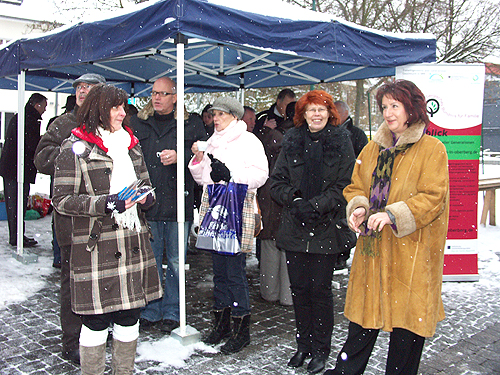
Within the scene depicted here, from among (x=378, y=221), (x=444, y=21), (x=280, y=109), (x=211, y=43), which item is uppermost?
(x=444, y=21)

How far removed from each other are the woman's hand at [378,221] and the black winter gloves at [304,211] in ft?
1.92

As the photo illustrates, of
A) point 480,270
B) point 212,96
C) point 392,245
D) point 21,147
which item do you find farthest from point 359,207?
point 212,96

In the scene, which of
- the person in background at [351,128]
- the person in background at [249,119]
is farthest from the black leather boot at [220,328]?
the person in background at [249,119]

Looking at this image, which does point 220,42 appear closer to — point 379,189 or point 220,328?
point 379,189

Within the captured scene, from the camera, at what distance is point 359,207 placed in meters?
3.06

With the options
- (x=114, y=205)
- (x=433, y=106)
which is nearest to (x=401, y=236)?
(x=114, y=205)

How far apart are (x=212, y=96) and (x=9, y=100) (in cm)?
891

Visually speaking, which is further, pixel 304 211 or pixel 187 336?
pixel 187 336

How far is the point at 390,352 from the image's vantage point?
2951mm

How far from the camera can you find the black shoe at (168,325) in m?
4.21

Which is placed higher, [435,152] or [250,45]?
[250,45]

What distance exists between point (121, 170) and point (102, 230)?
0.36 metres

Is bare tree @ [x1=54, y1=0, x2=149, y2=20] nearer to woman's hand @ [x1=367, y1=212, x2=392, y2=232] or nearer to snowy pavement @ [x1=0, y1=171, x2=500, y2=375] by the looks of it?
snowy pavement @ [x1=0, y1=171, x2=500, y2=375]

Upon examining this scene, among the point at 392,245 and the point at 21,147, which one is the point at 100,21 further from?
the point at 392,245
